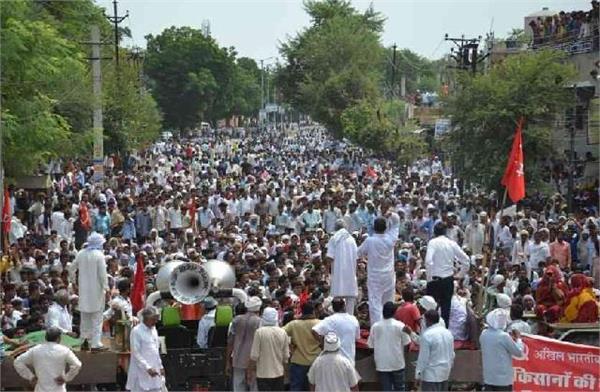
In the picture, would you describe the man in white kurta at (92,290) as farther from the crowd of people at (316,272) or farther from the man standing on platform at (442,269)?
the man standing on platform at (442,269)

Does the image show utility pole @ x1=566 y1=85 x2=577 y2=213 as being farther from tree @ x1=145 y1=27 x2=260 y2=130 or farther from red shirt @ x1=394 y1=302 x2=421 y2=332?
tree @ x1=145 y1=27 x2=260 y2=130

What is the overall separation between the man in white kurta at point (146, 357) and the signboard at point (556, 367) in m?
3.60

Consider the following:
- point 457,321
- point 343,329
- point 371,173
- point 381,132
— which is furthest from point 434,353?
point 381,132

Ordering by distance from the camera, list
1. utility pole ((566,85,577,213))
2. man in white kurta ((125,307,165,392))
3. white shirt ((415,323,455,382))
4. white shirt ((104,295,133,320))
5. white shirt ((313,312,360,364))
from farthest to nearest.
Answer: utility pole ((566,85,577,213)), white shirt ((104,295,133,320)), white shirt ((313,312,360,364)), man in white kurta ((125,307,165,392)), white shirt ((415,323,455,382))

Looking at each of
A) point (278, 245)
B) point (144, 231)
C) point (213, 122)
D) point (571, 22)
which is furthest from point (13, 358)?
point (213, 122)

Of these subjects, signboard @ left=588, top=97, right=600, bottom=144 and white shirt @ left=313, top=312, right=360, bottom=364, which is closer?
white shirt @ left=313, top=312, right=360, bottom=364

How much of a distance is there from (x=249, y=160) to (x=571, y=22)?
19.7 meters

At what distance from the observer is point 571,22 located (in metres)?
40.8

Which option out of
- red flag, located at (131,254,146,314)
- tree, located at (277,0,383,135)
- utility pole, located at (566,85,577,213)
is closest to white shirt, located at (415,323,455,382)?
red flag, located at (131,254,146,314)

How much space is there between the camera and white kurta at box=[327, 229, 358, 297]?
15.2m

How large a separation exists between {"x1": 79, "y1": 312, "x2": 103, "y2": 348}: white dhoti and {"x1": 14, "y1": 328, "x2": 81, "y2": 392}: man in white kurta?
1859mm

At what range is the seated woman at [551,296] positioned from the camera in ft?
50.1

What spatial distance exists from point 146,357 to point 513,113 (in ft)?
75.7

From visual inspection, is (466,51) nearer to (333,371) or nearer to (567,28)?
(567,28)
